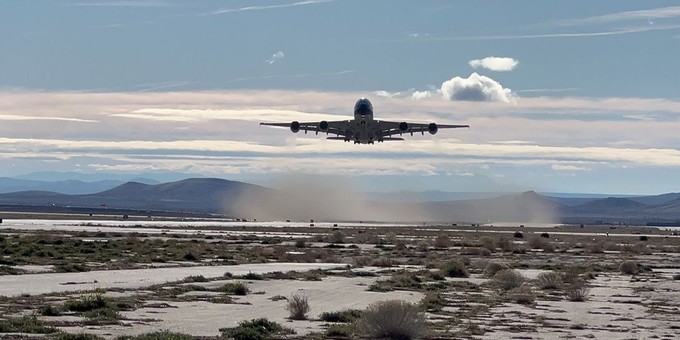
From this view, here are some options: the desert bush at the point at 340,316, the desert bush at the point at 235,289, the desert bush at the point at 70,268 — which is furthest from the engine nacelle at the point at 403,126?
the desert bush at the point at 340,316

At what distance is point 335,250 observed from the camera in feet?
302

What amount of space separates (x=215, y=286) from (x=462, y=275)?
19254mm

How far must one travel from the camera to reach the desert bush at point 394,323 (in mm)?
29125

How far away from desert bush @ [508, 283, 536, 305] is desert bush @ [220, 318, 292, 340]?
15.5 metres

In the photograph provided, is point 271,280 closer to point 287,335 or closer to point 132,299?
point 132,299

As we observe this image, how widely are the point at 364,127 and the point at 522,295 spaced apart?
58.9 meters

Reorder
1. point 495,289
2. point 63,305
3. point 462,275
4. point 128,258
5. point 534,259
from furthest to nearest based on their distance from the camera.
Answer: point 534,259
point 128,258
point 462,275
point 495,289
point 63,305

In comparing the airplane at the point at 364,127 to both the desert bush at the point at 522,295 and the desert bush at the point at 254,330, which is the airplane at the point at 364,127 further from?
the desert bush at the point at 254,330

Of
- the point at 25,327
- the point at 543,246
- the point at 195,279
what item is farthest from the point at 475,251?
the point at 25,327

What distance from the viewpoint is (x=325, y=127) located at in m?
104

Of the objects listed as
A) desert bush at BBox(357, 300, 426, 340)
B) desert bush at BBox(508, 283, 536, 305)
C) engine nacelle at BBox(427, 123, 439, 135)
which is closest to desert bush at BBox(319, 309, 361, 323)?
desert bush at BBox(357, 300, 426, 340)

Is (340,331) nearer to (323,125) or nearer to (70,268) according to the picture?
(70,268)

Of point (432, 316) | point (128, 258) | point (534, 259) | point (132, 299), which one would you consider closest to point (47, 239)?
point (128, 258)

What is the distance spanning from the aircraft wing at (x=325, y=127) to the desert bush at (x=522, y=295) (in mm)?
54918
